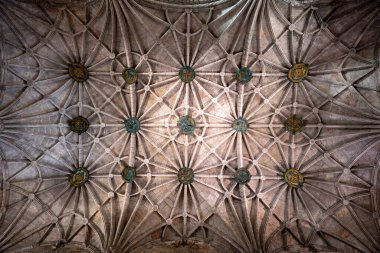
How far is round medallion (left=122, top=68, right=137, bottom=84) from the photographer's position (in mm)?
20047

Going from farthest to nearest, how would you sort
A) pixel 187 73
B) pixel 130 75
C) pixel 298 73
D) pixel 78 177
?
pixel 78 177 < pixel 187 73 < pixel 130 75 < pixel 298 73

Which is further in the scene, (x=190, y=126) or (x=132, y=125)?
(x=190, y=126)

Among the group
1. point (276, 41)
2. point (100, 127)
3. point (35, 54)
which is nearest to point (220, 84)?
point (276, 41)

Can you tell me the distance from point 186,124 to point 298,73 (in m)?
7.61

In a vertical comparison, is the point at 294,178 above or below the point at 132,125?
below

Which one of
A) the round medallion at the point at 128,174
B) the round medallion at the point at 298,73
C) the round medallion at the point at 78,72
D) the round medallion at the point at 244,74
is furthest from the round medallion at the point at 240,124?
the round medallion at the point at 78,72

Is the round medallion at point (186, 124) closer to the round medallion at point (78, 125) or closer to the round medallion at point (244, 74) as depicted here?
the round medallion at point (244, 74)

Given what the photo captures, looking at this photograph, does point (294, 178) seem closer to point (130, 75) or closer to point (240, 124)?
point (240, 124)

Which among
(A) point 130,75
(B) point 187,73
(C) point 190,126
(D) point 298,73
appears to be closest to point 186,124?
(C) point 190,126

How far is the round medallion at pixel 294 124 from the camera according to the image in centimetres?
2062

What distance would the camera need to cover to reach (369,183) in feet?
64.1

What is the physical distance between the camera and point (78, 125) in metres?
20.4

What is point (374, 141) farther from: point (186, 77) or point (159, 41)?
point (159, 41)

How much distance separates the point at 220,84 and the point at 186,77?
225cm
